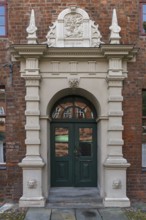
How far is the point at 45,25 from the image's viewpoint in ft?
29.2

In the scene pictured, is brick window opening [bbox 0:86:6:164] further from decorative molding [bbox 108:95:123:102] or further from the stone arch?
decorative molding [bbox 108:95:123:102]

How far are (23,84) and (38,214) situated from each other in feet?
11.3

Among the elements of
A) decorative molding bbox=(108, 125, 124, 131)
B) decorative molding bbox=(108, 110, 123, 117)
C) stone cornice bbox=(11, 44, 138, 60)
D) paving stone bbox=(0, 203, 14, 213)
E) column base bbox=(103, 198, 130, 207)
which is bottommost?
paving stone bbox=(0, 203, 14, 213)

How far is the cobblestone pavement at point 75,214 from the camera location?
24.3ft

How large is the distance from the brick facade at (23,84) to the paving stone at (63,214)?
1410mm

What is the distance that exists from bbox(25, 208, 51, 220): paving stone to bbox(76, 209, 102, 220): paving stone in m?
0.72

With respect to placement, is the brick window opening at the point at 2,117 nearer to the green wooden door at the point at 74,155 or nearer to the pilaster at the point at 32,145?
the pilaster at the point at 32,145

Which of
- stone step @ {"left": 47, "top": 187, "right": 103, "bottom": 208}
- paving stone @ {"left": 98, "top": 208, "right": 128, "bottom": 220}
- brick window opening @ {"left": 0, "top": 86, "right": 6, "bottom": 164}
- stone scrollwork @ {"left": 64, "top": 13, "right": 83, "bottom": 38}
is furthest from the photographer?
brick window opening @ {"left": 0, "top": 86, "right": 6, "bottom": 164}

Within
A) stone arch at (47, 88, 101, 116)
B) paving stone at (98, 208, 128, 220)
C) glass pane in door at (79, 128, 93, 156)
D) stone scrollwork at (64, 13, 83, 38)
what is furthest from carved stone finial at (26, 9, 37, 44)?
paving stone at (98, 208, 128, 220)

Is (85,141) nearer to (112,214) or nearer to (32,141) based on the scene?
(32,141)

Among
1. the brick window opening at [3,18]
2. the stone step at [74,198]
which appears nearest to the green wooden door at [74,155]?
the stone step at [74,198]

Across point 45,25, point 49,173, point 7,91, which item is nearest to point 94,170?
point 49,173

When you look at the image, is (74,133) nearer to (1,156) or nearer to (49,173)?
(49,173)

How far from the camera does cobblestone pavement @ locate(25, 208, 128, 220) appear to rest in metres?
7.41
